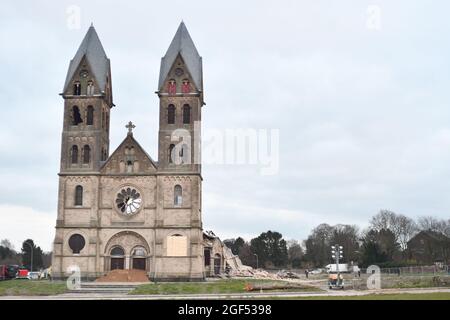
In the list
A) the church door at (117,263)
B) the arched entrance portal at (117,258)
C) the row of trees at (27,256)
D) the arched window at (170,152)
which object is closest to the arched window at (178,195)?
the arched window at (170,152)

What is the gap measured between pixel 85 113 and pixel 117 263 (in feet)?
49.4

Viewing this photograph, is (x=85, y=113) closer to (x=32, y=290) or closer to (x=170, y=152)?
(x=170, y=152)

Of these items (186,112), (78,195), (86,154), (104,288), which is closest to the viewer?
(104,288)

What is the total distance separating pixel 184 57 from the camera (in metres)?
63.8

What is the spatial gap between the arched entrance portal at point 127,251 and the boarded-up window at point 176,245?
2.38 m

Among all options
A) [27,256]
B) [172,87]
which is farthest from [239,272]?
[27,256]

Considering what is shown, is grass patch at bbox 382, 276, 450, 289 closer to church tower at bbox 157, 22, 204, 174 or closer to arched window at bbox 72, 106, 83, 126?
church tower at bbox 157, 22, 204, 174

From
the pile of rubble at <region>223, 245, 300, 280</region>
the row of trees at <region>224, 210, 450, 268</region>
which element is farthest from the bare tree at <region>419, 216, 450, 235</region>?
the pile of rubble at <region>223, 245, 300, 280</region>

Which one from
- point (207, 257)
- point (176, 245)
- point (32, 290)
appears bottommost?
point (32, 290)

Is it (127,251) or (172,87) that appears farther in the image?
(172,87)

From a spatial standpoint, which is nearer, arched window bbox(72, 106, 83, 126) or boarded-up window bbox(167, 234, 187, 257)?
boarded-up window bbox(167, 234, 187, 257)

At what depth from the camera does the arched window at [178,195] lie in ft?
199

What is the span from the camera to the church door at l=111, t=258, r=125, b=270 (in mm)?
60438

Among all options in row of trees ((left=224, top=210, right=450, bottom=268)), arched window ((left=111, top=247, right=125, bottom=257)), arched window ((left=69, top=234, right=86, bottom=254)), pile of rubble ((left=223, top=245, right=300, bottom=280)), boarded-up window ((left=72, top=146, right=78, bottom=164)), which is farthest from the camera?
row of trees ((left=224, top=210, right=450, bottom=268))
